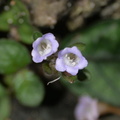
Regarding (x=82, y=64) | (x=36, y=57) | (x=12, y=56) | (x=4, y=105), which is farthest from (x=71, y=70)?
(x=4, y=105)

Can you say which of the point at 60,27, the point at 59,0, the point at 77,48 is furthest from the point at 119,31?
the point at 77,48

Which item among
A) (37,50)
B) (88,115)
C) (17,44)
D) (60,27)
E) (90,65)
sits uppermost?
(37,50)

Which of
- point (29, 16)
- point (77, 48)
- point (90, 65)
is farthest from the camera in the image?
point (90, 65)

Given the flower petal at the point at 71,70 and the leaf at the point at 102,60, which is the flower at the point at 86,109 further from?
the flower petal at the point at 71,70

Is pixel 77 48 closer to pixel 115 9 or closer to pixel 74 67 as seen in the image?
pixel 74 67

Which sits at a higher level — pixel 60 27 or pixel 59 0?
pixel 59 0

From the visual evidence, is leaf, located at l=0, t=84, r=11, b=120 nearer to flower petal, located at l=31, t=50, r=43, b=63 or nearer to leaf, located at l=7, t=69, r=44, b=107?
leaf, located at l=7, t=69, r=44, b=107

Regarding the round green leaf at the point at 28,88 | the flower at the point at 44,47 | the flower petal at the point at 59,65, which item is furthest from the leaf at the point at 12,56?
the flower petal at the point at 59,65
